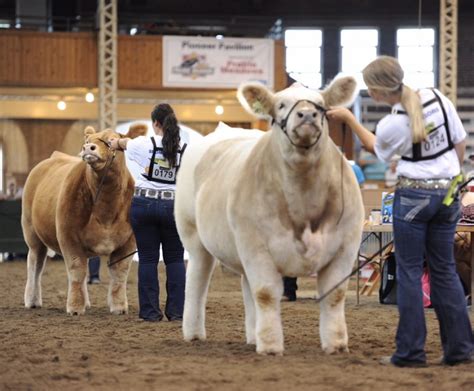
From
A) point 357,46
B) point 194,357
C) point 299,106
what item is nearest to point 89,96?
point 357,46

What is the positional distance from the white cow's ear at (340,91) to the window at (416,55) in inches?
1074

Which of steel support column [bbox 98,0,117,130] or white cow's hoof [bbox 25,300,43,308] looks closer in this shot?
white cow's hoof [bbox 25,300,43,308]

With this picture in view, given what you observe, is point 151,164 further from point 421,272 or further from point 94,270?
point 94,270

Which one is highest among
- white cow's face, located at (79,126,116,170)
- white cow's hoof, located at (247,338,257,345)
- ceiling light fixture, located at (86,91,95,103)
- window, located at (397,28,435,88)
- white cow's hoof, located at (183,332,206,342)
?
window, located at (397,28,435,88)

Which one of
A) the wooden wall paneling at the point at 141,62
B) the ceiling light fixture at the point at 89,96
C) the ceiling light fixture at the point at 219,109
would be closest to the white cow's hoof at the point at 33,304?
the wooden wall paneling at the point at 141,62

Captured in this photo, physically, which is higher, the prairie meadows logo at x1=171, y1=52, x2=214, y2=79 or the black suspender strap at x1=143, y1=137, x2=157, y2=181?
the prairie meadows logo at x1=171, y1=52, x2=214, y2=79

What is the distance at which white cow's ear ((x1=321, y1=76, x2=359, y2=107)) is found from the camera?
6629 mm

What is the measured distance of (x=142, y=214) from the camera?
9242 millimetres

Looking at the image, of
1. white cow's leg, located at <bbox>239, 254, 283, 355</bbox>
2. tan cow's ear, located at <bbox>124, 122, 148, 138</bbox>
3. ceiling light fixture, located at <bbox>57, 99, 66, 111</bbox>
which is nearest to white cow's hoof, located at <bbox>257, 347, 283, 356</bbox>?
white cow's leg, located at <bbox>239, 254, 283, 355</bbox>

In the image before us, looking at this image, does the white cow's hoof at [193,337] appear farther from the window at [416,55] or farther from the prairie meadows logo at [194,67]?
the window at [416,55]

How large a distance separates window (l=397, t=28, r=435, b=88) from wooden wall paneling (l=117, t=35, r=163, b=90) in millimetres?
10252

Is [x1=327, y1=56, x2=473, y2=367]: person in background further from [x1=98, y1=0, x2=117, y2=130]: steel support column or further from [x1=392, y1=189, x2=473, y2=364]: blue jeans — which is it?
[x1=98, y1=0, x2=117, y2=130]: steel support column

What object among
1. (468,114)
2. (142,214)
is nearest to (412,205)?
(142,214)

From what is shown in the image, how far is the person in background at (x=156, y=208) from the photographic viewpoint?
9.14m
